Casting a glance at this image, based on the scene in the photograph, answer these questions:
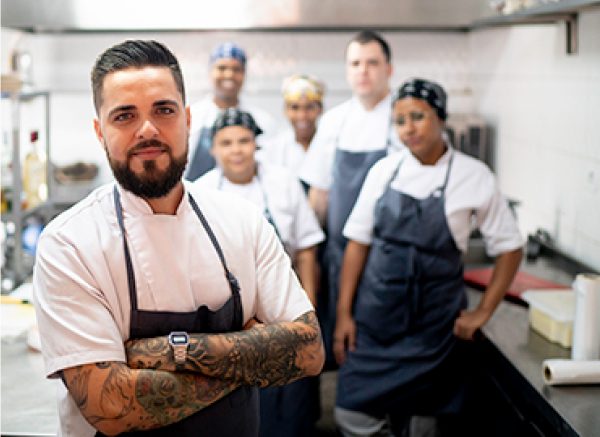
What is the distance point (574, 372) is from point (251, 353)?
868 mm

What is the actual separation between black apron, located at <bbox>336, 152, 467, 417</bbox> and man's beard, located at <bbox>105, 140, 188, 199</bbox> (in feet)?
3.93

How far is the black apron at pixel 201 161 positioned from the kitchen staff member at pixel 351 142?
1.41 ft

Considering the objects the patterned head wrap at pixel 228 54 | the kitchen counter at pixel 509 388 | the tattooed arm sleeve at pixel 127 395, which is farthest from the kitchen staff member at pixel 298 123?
the tattooed arm sleeve at pixel 127 395

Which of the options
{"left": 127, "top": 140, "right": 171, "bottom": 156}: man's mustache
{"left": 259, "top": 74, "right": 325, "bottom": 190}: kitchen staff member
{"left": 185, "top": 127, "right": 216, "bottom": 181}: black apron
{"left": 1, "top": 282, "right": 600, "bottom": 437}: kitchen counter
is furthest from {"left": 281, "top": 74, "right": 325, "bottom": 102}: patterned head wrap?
{"left": 127, "top": 140, "right": 171, "bottom": 156}: man's mustache

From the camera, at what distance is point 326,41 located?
4.45 metres

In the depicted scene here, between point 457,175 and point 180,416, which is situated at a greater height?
point 457,175

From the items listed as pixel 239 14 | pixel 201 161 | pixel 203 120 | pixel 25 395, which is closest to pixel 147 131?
pixel 25 395

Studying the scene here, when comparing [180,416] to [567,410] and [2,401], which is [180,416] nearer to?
Result: [2,401]

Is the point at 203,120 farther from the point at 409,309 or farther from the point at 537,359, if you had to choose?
the point at 537,359

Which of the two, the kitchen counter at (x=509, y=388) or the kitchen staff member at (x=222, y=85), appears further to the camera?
the kitchen staff member at (x=222, y=85)

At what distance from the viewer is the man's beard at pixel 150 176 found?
1529 mm

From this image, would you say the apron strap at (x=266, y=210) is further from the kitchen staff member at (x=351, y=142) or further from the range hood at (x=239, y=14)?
the range hood at (x=239, y=14)

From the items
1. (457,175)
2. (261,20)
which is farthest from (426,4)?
(457,175)

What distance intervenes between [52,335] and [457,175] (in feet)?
4.85
